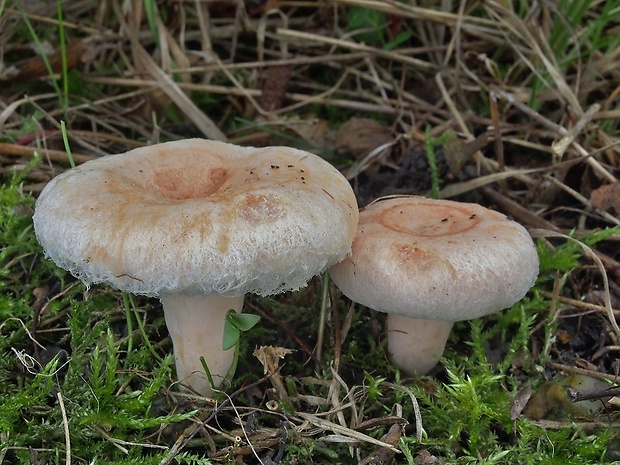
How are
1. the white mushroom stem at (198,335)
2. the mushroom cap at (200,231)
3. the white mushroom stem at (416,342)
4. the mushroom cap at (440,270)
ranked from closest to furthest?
the mushroom cap at (200,231)
the mushroom cap at (440,270)
the white mushroom stem at (198,335)
the white mushroom stem at (416,342)

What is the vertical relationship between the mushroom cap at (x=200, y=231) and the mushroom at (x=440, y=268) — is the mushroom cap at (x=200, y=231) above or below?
above

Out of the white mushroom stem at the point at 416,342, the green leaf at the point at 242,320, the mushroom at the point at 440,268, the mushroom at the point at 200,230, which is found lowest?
the white mushroom stem at the point at 416,342

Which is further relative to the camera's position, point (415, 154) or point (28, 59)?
point (28, 59)

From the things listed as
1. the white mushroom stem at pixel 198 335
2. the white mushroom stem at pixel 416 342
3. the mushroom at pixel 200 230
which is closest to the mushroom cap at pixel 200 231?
the mushroom at pixel 200 230

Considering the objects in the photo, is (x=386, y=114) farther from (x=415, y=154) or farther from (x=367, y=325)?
(x=367, y=325)

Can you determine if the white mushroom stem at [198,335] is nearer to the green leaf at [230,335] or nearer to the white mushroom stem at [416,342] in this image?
the green leaf at [230,335]

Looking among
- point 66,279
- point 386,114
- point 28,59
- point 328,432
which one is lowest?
point 328,432

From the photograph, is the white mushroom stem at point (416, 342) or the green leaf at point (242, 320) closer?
the green leaf at point (242, 320)

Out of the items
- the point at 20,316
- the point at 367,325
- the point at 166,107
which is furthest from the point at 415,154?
the point at 20,316

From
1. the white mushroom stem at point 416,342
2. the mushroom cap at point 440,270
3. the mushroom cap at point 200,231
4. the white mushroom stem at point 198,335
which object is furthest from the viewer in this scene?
the white mushroom stem at point 416,342
